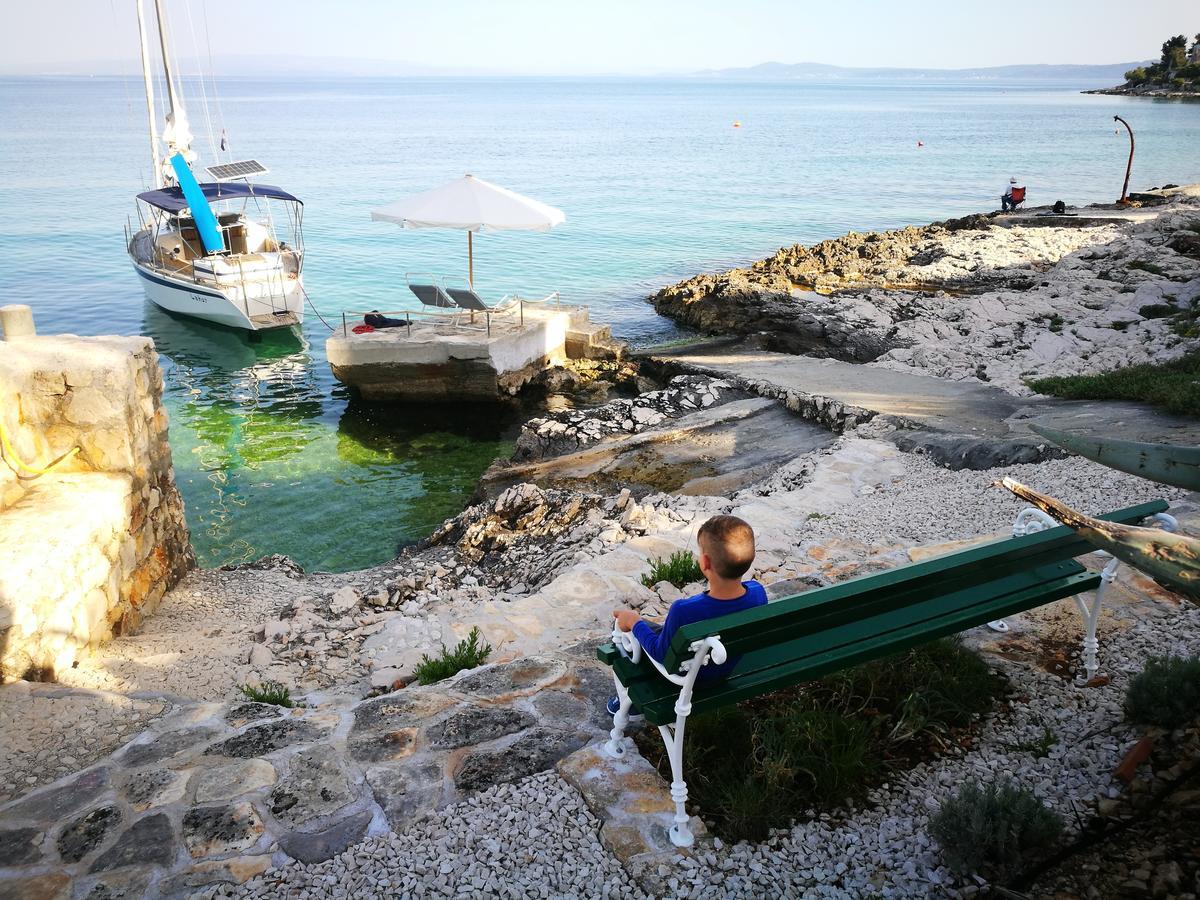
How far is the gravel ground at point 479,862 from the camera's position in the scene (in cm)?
304

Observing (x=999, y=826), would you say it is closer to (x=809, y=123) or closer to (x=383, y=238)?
(x=383, y=238)

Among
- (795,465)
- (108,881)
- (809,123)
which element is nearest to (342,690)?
(108,881)

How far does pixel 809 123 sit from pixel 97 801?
387ft

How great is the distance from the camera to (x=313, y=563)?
10.6 m

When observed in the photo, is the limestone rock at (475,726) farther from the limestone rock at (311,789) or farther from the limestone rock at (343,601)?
the limestone rock at (343,601)

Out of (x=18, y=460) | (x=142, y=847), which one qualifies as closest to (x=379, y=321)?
(x=18, y=460)

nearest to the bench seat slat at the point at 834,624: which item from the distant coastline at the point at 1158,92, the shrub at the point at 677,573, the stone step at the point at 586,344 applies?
the shrub at the point at 677,573

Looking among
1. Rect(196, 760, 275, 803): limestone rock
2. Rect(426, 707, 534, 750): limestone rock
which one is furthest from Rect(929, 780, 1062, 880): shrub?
Rect(196, 760, 275, 803): limestone rock

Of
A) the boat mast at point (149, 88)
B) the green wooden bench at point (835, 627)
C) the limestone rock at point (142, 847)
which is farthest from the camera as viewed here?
the boat mast at point (149, 88)

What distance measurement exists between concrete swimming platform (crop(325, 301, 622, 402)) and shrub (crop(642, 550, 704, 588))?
9346mm

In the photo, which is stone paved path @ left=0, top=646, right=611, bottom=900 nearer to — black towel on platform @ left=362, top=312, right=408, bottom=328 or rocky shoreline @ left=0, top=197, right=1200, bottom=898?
rocky shoreline @ left=0, top=197, right=1200, bottom=898

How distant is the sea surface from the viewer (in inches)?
515

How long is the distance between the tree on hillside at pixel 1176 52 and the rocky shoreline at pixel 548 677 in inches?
4962

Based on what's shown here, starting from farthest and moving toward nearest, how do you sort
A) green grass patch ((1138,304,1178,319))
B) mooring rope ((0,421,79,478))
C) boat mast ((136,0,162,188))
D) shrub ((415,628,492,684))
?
boat mast ((136,0,162,188)) → green grass patch ((1138,304,1178,319)) → mooring rope ((0,421,79,478)) → shrub ((415,628,492,684))
